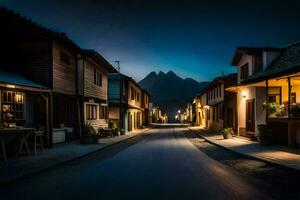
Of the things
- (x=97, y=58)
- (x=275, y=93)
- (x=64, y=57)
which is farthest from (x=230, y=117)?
(x=64, y=57)

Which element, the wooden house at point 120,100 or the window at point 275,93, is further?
the wooden house at point 120,100

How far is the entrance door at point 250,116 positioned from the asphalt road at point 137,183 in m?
12.6

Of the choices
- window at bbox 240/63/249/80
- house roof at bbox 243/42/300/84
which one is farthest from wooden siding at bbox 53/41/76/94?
window at bbox 240/63/249/80

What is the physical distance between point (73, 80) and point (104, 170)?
12.6 m

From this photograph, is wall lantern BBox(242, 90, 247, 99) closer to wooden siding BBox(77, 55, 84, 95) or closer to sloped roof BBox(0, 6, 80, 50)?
wooden siding BBox(77, 55, 84, 95)

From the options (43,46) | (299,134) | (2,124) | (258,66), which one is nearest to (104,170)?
(2,124)

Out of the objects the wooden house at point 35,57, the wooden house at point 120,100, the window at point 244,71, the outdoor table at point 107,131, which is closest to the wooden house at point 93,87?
the outdoor table at point 107,131

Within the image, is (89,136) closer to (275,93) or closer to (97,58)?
(97,58)

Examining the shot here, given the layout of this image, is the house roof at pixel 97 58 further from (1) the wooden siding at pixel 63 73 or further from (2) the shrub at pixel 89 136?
(2) the shrub at pixel 89 136

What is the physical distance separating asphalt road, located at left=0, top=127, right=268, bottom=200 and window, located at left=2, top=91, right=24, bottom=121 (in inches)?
243

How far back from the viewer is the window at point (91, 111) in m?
25.7

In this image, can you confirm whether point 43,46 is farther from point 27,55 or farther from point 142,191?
point 142,191

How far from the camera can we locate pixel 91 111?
1062 inches

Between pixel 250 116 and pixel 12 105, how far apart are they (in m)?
16.8
